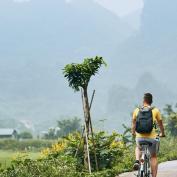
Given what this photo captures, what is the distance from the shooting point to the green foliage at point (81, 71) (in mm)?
13141

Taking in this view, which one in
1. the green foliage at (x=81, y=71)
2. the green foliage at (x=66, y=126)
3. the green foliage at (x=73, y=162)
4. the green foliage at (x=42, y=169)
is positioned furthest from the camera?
the green foliage at (x=66, y=126)

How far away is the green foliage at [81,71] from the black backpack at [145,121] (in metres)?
4.43

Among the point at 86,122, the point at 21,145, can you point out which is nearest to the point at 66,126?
the point at 21,145

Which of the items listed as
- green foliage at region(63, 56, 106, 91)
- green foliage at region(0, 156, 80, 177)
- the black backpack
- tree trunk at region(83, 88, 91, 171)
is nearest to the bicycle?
the black backpack

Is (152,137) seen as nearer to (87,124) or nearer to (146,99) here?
(146,99)

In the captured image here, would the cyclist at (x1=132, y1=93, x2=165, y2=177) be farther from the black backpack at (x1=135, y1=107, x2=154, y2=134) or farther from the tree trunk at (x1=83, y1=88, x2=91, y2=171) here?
the tree trunk at (x1=83, y1=88, x2=91, y2=171)

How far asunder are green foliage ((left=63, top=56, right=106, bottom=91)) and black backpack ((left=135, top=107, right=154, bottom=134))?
4.43 meters

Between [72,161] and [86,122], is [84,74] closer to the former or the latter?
[86,122]

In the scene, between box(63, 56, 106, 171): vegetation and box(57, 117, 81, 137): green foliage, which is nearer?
box(63, 56, 106, 171): vegetation

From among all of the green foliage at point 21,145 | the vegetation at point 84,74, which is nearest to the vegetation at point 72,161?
the vegetation at point 84,74

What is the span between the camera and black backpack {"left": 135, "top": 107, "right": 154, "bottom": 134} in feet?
28.8

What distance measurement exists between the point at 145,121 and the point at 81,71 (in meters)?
4.60

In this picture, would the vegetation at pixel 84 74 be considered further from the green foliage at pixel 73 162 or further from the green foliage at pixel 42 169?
the green foliage at pixel 42 169

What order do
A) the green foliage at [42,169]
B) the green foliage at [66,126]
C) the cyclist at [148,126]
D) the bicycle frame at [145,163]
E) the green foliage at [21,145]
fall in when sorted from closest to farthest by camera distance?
1. the bicycle frame at [145,163]
2. the cyclist at [148,126]
3. the green foliage at [42,169]
4. the green foliage at [21,145]
5. the green foliage at [66,126]
